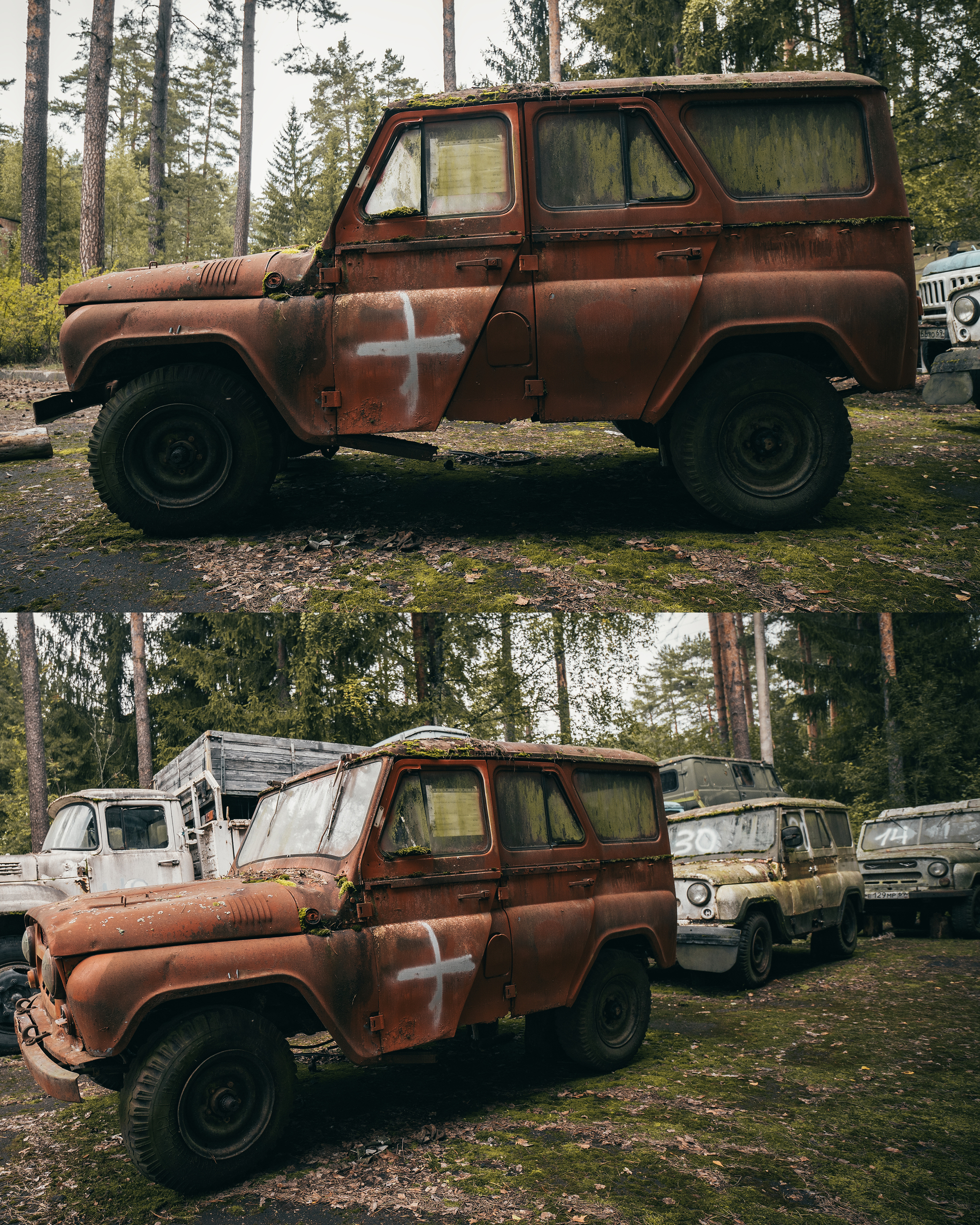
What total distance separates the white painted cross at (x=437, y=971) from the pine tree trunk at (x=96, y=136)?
627 inches

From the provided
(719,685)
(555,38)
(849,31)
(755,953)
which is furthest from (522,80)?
(755,953)

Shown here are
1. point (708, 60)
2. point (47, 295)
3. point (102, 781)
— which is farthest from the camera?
point (102, 781)

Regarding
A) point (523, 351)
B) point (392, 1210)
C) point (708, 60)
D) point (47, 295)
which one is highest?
point (708, 60)

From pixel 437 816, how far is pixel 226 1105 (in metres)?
1.68

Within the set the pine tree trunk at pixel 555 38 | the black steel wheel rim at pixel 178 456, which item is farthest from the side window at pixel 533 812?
the pine tree trunk at pixel 555 38

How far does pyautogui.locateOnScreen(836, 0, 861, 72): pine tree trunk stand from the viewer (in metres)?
15.4

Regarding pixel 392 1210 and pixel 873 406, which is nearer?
pixel 392 1210

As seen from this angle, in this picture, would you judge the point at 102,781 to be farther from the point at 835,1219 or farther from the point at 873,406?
the point at 835,1219

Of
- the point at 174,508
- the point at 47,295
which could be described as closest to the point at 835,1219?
the point at 174,508

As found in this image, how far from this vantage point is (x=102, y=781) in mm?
23422

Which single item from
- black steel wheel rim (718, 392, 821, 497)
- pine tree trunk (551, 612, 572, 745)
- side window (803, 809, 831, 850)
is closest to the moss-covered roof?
black steel wheel rim (718, 392, 821, 497)

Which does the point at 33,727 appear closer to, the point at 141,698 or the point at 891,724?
the point at 141,698

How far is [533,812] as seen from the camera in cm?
529

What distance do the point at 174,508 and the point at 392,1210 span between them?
4.55 metres
